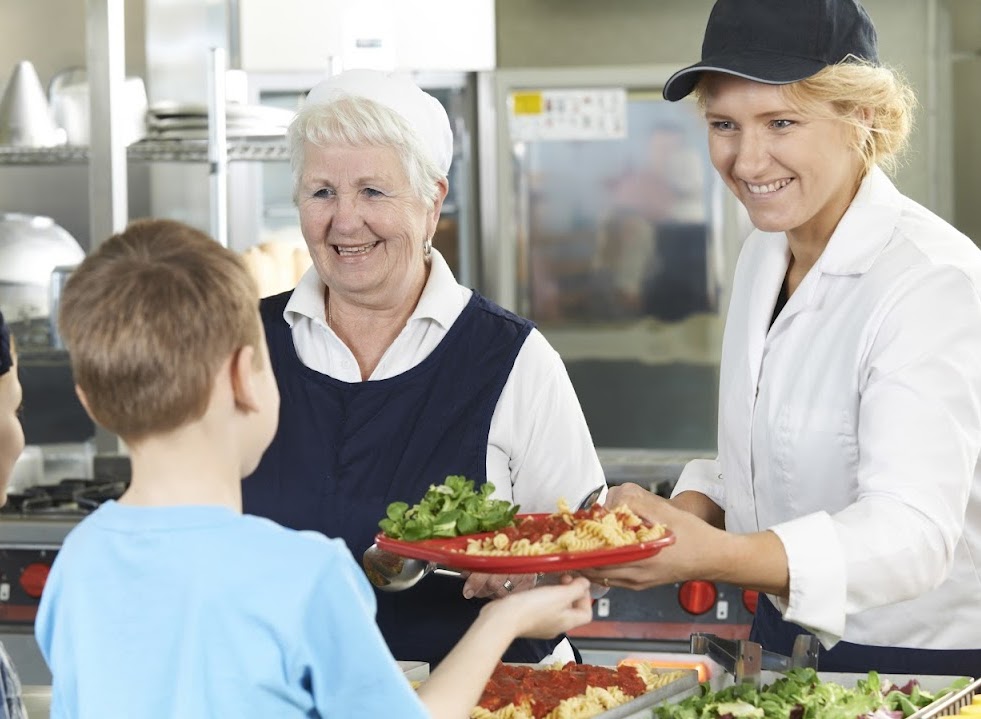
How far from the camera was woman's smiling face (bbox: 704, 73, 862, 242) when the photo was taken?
1.82 meters

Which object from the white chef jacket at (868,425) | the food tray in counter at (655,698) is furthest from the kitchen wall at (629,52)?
the food tray in counter at (655,698)

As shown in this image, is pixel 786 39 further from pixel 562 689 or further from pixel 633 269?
pixel 633 269

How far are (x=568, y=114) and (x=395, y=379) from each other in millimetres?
2855

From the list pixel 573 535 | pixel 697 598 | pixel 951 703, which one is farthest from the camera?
pixel 697 598

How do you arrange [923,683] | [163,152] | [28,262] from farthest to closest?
[28,262], [163,152], [923,683]

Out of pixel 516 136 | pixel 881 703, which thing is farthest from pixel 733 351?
pixel 516 136

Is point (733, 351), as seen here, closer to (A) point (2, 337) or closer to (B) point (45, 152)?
(A) point (2, 337)

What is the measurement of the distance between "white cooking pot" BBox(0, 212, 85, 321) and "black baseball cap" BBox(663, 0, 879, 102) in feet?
8.81

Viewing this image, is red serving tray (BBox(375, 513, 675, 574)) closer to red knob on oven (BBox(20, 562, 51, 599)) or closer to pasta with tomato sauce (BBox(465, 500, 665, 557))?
pasta with tomato sauce (BBox(465, 500, 665, 557))

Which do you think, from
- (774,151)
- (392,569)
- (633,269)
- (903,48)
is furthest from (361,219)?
(903,48)

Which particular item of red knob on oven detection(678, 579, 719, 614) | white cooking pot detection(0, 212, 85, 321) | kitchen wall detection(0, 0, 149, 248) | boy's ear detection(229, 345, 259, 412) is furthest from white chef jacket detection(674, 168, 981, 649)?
kitchen wall detection(0, 0, 149, 248)

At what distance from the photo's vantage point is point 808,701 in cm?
174

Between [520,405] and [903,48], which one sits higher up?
[903,48]

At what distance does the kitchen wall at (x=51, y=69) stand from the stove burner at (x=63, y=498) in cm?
143
